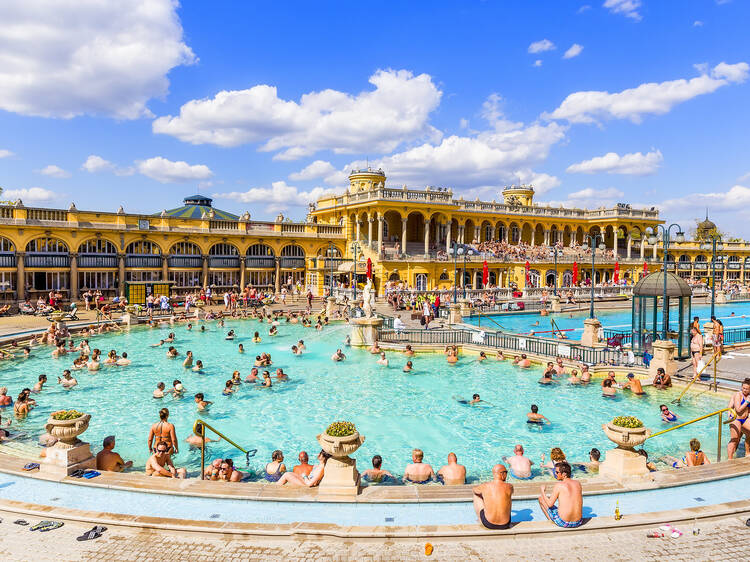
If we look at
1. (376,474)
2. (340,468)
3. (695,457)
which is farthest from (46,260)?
(695,457)

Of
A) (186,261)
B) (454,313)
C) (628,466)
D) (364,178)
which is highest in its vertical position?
(364,178)

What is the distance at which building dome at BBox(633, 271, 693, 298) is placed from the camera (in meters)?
19.8

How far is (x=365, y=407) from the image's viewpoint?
16.1 m

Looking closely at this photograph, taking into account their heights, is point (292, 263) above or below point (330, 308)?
above

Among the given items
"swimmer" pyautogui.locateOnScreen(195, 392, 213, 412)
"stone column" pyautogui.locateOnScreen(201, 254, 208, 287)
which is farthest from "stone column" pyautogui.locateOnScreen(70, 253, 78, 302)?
"swimmer" pyautogui.locateOnScreen(195, 392, 213, 412)

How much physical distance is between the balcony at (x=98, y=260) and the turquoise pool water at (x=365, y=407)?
15.0m

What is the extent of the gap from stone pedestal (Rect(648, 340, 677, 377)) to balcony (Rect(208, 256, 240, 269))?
1327 inches

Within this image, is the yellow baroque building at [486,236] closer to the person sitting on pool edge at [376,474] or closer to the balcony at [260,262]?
the balcony at [260,262]

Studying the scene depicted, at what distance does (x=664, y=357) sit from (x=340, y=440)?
14532 mm

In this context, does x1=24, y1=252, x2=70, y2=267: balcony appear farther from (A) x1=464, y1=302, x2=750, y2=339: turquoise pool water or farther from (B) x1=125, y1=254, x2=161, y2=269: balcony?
(A) x1=464, y1=302, x2=750, y2=339: turquoise pool water

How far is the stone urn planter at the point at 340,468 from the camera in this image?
802cm

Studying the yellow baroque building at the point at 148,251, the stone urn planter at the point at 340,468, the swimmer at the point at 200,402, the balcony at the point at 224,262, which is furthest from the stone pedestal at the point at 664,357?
the balcony at the point at 224,262

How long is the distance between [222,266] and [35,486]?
35.2 metres

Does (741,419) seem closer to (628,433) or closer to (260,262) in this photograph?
(628,433)
